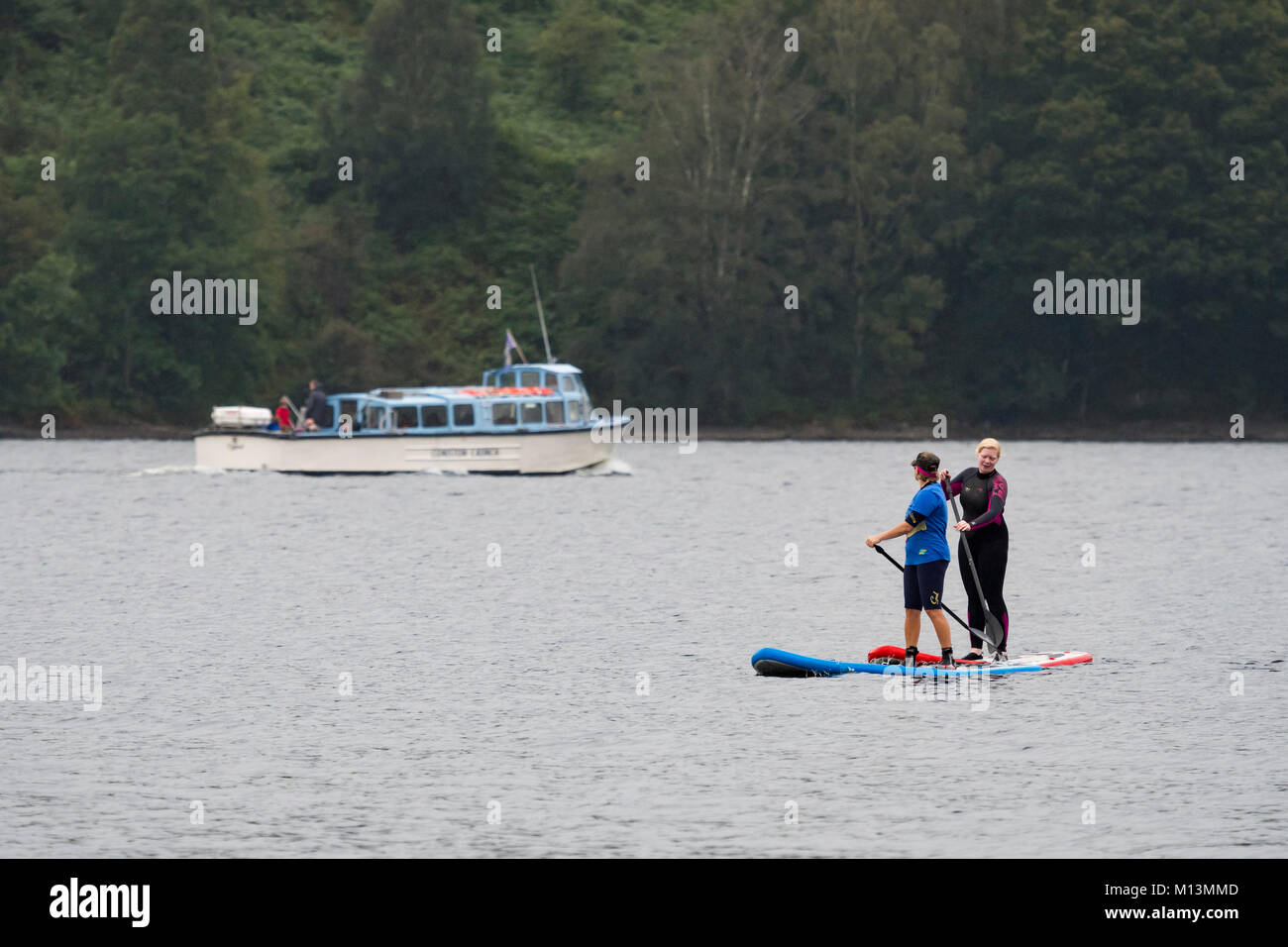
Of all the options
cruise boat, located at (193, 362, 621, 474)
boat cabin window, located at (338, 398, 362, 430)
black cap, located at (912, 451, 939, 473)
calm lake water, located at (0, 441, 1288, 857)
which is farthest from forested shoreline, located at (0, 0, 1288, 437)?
black cap, located at (912, 451, 939, 473)

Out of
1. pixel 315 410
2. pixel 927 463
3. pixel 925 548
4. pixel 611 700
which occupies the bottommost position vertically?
pixel 611 700

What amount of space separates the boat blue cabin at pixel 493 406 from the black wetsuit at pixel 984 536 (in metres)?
41.9

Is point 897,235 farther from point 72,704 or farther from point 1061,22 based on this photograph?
point 72,704

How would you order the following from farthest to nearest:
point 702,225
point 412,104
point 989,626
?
1. point 412,104
2. point 702,225
3. point 989,626

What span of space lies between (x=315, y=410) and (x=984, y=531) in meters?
44.9

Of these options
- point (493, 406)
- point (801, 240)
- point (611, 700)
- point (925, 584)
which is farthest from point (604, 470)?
point (925, 584)

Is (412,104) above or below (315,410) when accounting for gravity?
above

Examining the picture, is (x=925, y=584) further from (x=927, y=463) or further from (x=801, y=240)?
(x=801, y=240)

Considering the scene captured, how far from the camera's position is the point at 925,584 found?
20.9 meters

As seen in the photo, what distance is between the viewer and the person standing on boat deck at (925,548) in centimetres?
2039

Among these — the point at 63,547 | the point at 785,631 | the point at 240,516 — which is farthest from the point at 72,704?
the point at 240,516

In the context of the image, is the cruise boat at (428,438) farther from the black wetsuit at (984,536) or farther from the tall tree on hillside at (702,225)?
the black wetsuit at (984,536)

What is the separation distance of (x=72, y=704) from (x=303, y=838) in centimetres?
672

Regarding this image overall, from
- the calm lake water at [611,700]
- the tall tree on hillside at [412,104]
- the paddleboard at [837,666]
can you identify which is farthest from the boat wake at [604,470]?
the paddleboard at [837,666]
